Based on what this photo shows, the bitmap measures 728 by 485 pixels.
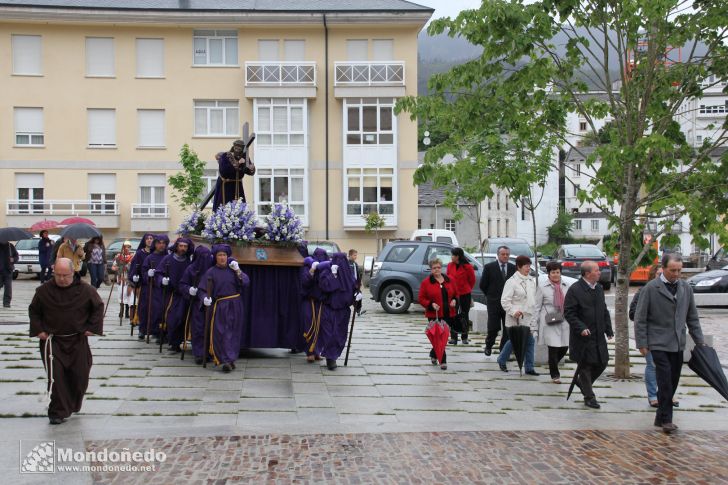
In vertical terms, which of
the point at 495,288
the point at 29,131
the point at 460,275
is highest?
the point at 29,131

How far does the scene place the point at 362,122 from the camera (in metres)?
41.2

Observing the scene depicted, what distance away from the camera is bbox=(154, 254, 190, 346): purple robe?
501 inches

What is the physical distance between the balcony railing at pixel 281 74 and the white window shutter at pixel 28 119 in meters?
10.1

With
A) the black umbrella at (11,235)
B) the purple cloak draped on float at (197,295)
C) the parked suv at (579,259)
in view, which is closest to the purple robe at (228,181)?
the purple cloak draped on float at (197,295)

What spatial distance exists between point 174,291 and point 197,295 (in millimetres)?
1433

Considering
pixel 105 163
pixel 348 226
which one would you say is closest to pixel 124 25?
pixel 105 163

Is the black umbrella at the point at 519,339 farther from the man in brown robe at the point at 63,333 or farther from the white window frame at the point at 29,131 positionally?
the white window frame at the point at 29,131

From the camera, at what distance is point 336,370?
1181 cm

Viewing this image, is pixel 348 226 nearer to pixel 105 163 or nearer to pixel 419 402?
pixel 105 163

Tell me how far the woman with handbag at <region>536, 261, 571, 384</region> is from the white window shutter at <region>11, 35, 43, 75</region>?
Result: 34.7 m

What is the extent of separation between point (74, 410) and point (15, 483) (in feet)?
6.96

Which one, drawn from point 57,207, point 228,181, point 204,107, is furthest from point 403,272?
point 57,207

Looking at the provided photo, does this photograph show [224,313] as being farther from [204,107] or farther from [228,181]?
[204,107]

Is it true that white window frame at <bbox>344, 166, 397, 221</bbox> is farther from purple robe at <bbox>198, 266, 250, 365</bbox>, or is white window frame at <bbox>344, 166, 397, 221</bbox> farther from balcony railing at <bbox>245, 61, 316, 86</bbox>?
purple robe at <bbox>198, 266, 250, 365</bbox>
